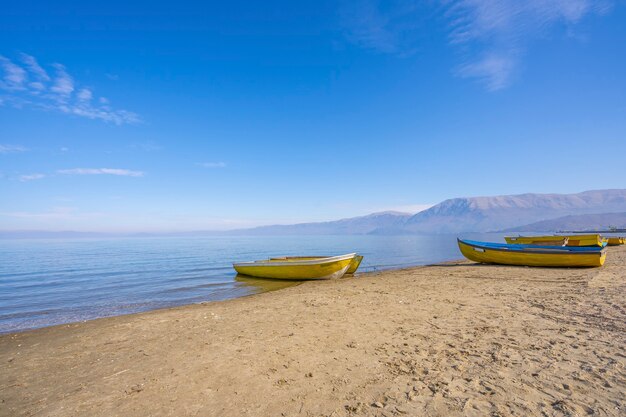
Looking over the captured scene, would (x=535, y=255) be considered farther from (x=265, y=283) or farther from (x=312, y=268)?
(x=265, y=283)

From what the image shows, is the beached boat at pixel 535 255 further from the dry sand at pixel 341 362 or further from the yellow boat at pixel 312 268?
the dry sand at pixel 341 362

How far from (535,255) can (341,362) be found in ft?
74.2

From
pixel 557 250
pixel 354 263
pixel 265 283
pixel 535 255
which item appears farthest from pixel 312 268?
pixel 557 250

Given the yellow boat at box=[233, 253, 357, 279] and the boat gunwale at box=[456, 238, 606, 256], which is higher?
the boat gunwale at box=[456, 238, 606, 256]

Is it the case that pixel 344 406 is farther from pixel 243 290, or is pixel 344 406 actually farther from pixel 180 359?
pixel 243 290

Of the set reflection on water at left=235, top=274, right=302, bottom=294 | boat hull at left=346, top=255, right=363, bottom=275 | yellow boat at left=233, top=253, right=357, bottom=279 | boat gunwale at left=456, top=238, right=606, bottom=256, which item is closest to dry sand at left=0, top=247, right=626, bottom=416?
reflection on water at left=235, top=274, right=302, bottom=294

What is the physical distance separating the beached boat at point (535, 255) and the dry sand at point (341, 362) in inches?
463

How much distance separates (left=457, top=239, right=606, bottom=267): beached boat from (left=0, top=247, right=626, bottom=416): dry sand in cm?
1177

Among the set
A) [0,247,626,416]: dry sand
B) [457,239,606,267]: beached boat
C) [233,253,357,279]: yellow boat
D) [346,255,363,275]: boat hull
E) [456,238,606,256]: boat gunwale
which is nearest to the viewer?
[0,247,626,416]: dry sand

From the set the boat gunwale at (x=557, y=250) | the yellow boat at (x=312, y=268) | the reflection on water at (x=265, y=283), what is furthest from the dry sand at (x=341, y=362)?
the boat gunwale at (x=557, y=250)

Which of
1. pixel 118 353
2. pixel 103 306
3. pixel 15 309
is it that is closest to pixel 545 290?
pixel 118 353

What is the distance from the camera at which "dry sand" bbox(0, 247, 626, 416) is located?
15.2 feet

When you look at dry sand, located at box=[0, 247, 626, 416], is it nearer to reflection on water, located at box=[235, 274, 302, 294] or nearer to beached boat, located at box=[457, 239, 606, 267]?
reflection on water, located at box=[235, 274, 302, 294]

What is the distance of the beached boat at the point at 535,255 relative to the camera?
67.2 ft
